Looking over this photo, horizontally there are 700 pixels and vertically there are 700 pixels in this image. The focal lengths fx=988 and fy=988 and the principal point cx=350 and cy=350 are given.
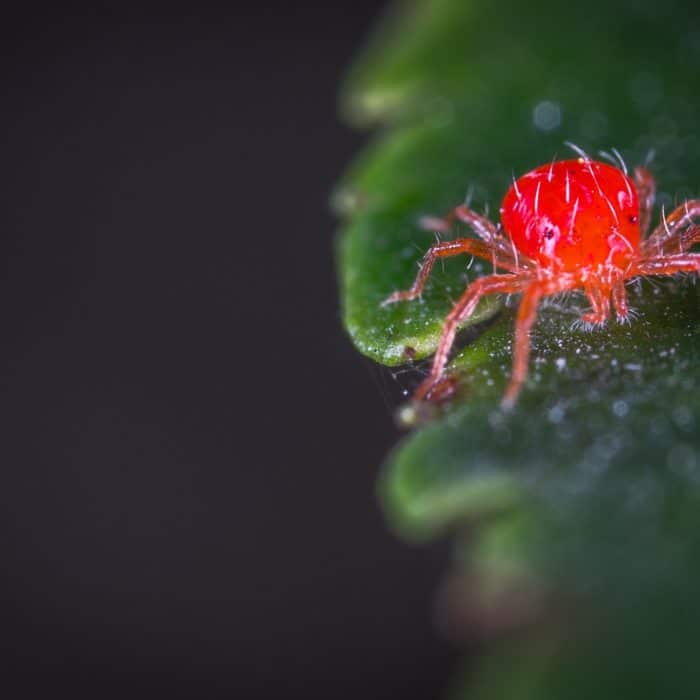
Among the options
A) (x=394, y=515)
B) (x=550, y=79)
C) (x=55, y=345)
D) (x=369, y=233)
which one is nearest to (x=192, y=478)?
(x=55, y=345)

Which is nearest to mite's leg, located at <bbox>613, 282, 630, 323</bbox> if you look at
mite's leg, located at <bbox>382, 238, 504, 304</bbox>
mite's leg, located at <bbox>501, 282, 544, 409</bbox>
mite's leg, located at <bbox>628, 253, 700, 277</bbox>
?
mite's leg, located at <bbox>628, 253, 700, 277</bbox>

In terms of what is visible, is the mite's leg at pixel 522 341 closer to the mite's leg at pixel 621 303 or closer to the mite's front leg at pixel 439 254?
the mite's leg at pixel 621 303

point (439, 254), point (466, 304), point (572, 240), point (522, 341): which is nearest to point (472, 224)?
point (439, 254)

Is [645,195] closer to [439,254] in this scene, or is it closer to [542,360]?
[439,254]

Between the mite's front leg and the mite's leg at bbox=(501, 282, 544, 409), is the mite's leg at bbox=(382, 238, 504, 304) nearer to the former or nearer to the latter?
the mite's front leg

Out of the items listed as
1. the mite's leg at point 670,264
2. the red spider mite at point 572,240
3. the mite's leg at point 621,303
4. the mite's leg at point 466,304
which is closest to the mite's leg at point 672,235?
the red spider mite at point 572,240

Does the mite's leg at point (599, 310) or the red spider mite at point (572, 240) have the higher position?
the red spider mite at point (572, 240)

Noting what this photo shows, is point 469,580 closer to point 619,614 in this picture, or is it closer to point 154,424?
point 619,614
